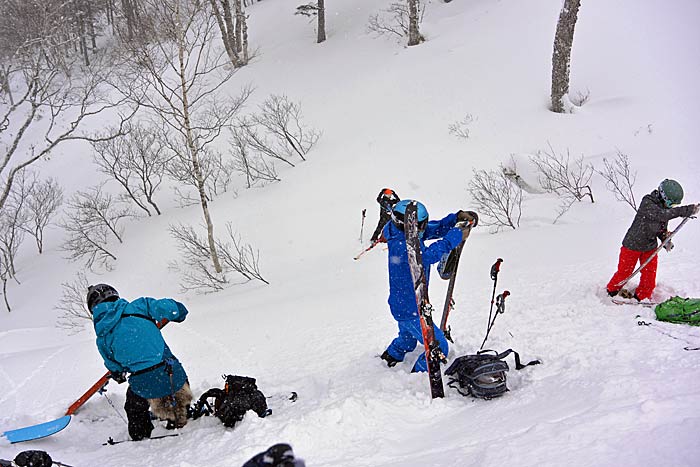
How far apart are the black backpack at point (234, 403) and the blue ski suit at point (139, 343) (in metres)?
0.35

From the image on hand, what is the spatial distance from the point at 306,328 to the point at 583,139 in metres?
9.81

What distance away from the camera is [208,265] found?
45.8ft

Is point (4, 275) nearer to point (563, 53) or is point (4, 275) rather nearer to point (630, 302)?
point (630, 302)

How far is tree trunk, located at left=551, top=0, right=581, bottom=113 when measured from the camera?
1259 cm

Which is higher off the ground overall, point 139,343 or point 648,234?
point 648,234

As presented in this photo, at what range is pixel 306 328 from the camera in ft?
24.3

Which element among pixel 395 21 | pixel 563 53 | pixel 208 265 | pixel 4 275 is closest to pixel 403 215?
pixel 208 265

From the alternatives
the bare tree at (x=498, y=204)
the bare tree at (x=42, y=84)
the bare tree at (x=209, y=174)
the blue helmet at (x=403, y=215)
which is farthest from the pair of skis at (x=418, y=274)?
the bare tree at (x=209, y=174)

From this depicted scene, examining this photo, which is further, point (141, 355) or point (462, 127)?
point (462, 127)

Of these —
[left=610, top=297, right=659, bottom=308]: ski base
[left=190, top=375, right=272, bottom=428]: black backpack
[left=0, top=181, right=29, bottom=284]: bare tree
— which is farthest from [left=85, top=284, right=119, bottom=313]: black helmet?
[left=0, top=181, right=29, bottom=284]: bare tree

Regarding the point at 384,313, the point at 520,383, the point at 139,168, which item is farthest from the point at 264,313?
the point at 139,168

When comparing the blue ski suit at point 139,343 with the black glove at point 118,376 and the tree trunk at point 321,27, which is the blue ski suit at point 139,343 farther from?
the tree trunk at point 321,27

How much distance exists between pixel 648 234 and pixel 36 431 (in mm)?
7089

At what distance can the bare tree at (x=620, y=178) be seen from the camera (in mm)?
9695
